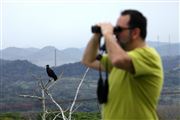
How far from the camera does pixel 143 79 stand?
9.74 ft

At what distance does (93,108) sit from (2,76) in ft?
93.2

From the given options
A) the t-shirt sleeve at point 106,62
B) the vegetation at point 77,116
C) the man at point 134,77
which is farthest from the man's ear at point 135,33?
the vegetation at point 77,116

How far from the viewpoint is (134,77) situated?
9.69ft

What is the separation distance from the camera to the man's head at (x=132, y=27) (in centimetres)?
297

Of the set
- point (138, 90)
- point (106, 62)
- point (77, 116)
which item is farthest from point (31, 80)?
point (138, 90)

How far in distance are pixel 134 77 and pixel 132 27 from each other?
0.27m

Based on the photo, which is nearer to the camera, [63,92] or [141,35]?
[141,35]

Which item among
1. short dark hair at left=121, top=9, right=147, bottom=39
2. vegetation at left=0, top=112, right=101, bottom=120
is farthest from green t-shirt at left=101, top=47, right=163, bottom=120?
vegetation at left=0, top=112, right=101, bottom=120

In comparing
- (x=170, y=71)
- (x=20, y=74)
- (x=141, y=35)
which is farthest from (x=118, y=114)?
(x=20, y=74)

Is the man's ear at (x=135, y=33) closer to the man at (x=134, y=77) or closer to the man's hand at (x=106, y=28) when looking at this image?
the man at (x=134, y=77)

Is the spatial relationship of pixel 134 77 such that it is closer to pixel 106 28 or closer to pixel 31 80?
pixel 106 28

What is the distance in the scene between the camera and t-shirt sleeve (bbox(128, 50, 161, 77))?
2878 mm

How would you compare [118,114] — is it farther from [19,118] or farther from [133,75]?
[19,118]

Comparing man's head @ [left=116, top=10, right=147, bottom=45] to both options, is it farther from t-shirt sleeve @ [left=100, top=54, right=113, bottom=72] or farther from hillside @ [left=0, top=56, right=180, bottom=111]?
hillside @ [left=0, top=56, right=180, bottom=111]
